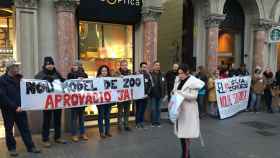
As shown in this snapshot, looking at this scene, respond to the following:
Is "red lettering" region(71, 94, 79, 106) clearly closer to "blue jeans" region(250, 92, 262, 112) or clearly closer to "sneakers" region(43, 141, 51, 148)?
"sneakers" region(43, 141, 51, 148)

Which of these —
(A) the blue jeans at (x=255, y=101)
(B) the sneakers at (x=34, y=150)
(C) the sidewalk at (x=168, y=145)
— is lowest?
(C) the sidewalk at (x=168, y=145)

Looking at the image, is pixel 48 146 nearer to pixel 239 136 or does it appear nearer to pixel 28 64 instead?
pixel 28 64

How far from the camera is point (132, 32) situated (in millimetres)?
9477

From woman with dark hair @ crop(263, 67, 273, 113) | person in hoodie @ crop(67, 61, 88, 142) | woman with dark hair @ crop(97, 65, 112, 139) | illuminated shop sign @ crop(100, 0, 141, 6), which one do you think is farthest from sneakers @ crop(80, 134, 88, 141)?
woman with dark hair @ crop(263, 67, 273, 113)

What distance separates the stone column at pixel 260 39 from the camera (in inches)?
472

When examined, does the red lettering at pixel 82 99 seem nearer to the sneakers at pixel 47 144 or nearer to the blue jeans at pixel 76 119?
the blue jeans at pixel 76 119

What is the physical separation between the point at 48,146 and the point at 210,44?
7283 mm

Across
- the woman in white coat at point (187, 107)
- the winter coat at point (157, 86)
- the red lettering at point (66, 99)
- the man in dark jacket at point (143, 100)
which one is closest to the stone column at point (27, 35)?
the red lettering at point (66, 99)

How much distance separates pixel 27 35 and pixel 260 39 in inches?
385

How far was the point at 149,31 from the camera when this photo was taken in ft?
29.6

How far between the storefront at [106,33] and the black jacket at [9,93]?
3.19 meters

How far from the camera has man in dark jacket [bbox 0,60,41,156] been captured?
5.33m

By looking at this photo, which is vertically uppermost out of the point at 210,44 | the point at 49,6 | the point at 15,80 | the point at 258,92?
the point at 49,6

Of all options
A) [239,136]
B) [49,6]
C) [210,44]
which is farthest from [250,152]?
[49,6]
